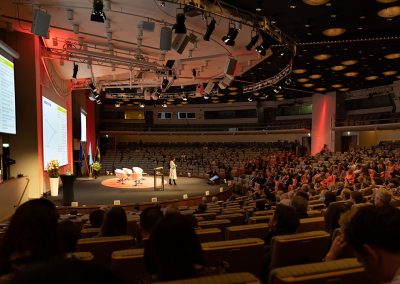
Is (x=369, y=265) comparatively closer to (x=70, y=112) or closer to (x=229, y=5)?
(x=229, y=5)

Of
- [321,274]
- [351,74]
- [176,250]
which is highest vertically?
[351,74]

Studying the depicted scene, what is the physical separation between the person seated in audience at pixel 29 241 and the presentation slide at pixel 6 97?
6.64 meters

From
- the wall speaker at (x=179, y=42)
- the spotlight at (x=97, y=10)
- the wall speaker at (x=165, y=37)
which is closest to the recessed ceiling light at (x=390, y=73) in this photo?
the wall speaker at (x=179, y=42)

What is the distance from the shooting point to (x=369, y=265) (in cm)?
133

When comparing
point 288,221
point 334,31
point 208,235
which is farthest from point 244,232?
point 334,31

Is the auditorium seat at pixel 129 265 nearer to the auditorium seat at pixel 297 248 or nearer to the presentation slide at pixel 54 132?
the auditorium seat at pixel 297 248

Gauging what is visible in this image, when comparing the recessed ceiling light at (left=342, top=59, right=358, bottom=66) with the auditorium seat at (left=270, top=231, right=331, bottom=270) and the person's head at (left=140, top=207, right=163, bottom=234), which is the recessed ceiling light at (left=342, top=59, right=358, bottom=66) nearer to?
the auditorium seat at (left=270, top=231, right=331, bottom=270)

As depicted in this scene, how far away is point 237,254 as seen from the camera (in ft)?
8.08

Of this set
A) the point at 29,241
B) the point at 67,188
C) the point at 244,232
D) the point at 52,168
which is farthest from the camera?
the point at 52,168

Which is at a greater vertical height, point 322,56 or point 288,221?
point 322,56

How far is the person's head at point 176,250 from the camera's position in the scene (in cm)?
147

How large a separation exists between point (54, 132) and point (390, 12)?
37.4 ft

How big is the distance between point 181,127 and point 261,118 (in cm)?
841

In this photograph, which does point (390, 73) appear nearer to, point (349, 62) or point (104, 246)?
point (349, 62)
